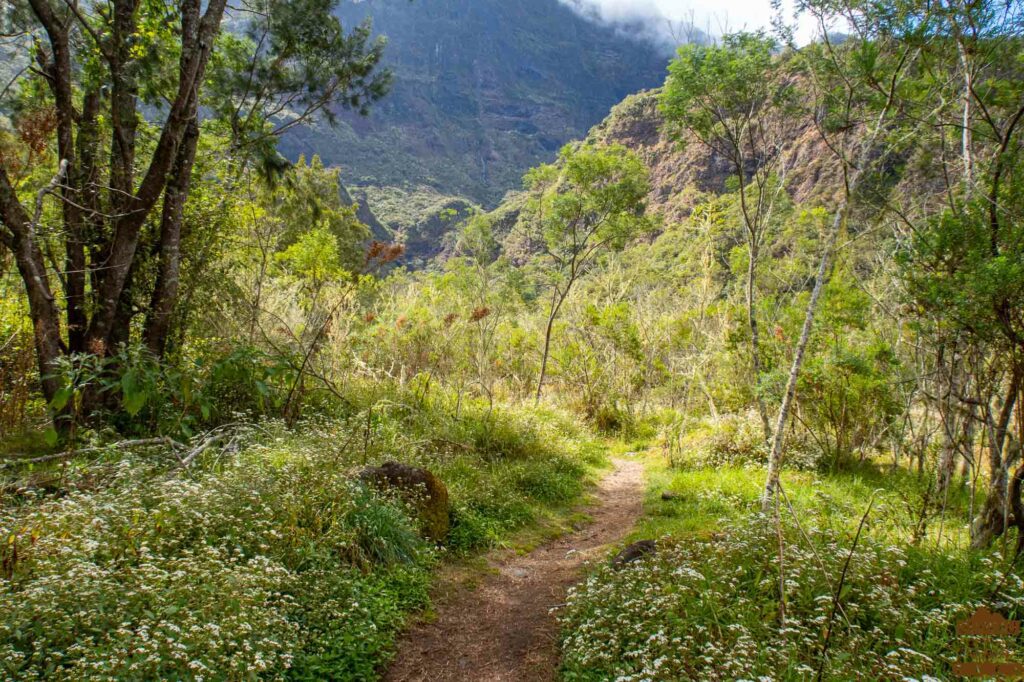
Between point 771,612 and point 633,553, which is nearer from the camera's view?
point 771,612

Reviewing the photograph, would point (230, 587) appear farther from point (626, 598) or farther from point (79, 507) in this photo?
point (626, 598)

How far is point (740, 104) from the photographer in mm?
7031

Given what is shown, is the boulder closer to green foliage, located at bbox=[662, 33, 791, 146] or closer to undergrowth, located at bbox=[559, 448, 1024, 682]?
undergrowth, located at bbox=[559, 448, 1024, 682]

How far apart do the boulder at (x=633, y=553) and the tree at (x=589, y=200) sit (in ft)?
25.6

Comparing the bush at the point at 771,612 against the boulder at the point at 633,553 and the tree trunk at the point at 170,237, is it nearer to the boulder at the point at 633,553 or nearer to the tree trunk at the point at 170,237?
the boulder at the point at 633,553

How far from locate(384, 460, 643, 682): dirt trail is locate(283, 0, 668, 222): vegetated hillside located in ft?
237

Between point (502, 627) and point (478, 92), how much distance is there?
169 metres

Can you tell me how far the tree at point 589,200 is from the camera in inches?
470

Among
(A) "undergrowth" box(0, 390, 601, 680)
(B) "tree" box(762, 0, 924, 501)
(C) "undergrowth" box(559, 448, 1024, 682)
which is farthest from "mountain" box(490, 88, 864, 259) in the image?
(A) "undergrowth" box(0, 390, 601, 680)

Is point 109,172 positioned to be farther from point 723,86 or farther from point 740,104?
point 740,104

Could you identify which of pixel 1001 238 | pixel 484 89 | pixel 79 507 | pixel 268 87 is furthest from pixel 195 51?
pixel 484 89

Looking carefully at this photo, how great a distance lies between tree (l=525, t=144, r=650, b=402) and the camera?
1195 cm

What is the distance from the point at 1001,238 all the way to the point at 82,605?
6166 mm

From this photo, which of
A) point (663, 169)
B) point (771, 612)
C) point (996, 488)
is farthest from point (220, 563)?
point (663, 169)
